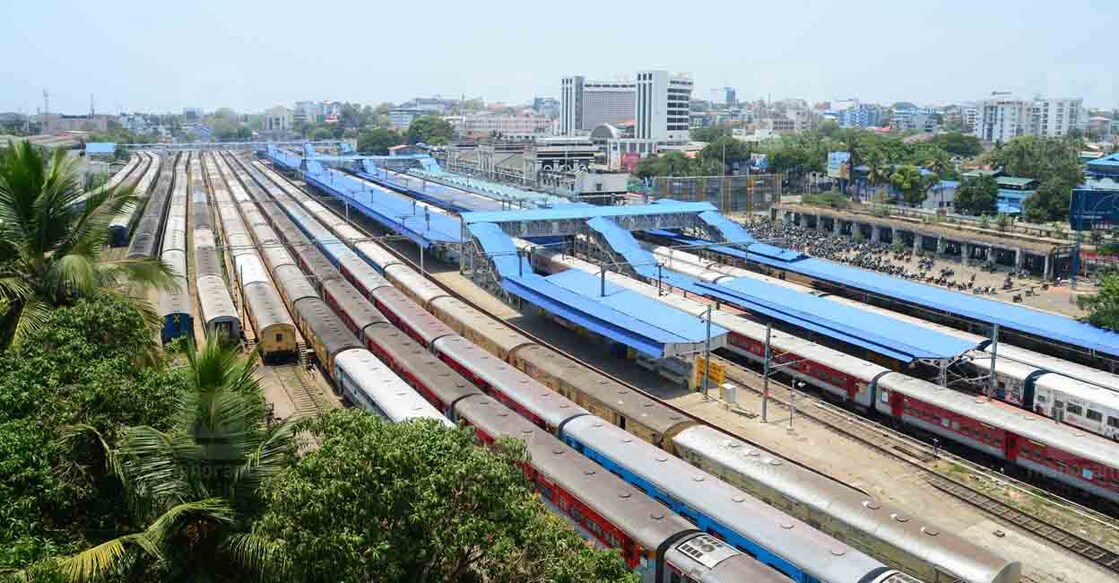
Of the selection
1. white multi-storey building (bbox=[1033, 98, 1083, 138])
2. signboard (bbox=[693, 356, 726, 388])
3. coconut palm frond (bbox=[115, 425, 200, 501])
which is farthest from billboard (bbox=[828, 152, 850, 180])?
white multi-storey building (bbox=[1033, 98, 1083, 138])

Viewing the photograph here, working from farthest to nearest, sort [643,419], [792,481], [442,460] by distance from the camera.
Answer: [643,419], [792,481], [442,460]

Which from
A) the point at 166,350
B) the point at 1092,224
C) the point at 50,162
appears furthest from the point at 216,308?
the point at 1092,224

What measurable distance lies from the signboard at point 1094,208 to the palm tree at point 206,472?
2743 inches

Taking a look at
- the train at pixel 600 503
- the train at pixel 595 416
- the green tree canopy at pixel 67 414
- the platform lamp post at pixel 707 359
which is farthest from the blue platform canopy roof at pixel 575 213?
the green tree canopy at pixel 67 414

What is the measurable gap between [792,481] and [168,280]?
615 inches

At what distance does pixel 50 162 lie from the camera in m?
13.1

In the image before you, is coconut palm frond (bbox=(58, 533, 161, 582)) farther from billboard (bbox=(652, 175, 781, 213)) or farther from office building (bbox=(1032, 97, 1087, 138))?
office building (bbox=(1032, 97, 1087, 138))

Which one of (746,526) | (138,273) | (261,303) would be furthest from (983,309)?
(138,273)

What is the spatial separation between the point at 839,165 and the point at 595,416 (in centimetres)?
7967

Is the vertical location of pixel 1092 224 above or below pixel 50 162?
below

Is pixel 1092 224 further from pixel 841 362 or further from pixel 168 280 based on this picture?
pixel 168 280

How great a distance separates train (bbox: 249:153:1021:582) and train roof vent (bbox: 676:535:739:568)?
4.98ft

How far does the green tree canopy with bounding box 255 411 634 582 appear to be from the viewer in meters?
9.78

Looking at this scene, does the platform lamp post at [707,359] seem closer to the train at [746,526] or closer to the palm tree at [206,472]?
the train at [746,526]
